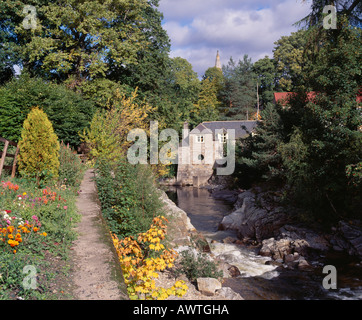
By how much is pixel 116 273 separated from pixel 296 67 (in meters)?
54.0

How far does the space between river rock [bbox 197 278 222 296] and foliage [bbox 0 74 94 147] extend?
951 cm

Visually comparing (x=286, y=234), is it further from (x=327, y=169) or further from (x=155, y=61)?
(x=155, y=61)

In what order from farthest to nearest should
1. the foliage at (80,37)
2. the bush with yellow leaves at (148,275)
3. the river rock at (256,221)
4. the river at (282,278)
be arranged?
1. the foliage at (80,37)
2. the river rock at (256,221)
3. the river at (282,278)
4. the bush with yellow leaves at (148,275)

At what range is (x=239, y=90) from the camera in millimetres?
52438

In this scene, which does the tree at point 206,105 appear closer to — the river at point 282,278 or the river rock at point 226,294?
the river at point 282,278

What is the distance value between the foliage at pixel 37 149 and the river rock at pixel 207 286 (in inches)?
192

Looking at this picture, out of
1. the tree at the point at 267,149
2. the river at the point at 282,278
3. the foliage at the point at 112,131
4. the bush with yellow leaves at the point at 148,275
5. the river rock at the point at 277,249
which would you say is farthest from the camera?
the tree at the point at 267,149

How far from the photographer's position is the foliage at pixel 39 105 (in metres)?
13.9

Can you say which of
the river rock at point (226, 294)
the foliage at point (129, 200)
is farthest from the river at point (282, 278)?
the foliage at point (129, 200)

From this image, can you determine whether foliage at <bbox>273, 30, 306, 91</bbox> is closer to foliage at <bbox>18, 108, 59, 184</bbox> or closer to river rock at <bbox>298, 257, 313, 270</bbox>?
river rock at <bbox>298, 257, 313, 270</bbox>

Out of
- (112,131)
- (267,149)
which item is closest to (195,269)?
(112,131)

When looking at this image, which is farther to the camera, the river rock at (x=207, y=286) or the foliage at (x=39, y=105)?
the foliage at (x=39, y=105)

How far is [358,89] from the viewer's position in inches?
457

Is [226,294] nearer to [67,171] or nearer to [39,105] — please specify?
[67,171]
